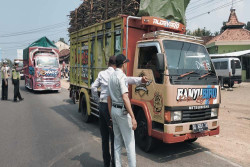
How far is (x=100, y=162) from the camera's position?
4.45 metres

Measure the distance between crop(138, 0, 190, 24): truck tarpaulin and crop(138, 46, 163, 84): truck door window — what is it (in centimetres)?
105

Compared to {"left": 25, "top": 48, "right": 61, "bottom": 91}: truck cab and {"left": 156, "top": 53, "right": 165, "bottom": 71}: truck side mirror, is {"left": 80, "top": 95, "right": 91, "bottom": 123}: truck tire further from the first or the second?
{"left": 25, "top": 48, "right": 61, "bottom": 91}: truck cab

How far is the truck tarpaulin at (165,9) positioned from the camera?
5.50m

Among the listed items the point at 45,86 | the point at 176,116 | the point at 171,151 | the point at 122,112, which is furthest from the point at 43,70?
the point at 122,112

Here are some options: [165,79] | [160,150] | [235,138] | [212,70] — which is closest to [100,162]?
[160,150]

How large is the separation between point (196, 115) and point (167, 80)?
3.31 feet

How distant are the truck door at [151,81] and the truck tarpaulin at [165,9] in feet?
3.18

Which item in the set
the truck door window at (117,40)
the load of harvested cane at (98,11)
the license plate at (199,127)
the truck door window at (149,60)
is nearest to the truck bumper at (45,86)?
the load of harvested cane at (98,11)

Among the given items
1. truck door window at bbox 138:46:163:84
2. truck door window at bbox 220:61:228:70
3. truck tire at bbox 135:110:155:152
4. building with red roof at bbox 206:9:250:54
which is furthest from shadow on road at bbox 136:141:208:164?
building with red roof at bbox 206:9:250:54

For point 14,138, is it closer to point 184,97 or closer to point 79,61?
point 79,61

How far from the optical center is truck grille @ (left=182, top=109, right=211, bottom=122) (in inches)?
177

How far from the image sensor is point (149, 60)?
16.5ft

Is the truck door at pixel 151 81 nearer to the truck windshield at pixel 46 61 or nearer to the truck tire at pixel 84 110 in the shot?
the truck tire at pixel 84 110

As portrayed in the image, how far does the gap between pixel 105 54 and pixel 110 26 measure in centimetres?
78
